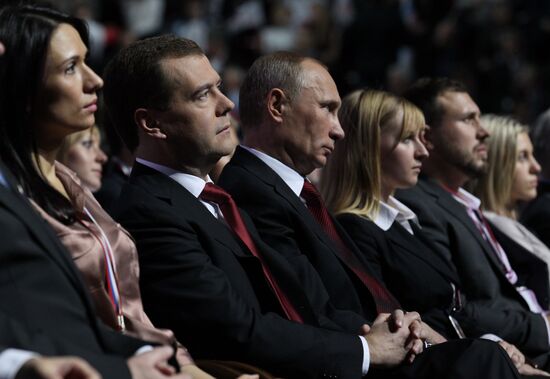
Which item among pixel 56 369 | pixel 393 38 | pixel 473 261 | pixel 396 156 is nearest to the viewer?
pixel 56 369

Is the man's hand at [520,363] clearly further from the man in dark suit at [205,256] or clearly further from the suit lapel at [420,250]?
the man in dark suit at [205,256]

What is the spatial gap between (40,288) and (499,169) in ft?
12.8

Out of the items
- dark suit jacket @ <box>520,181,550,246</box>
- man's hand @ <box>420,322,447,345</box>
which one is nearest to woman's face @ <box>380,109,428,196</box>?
man's hand @ <box>420,322,447,345</box>

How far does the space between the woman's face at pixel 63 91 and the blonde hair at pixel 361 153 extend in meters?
1.86

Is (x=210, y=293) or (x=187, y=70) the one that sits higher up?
(x=187, y=70)

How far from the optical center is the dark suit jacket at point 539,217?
21.7 feet

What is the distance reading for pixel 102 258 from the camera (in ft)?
10.9

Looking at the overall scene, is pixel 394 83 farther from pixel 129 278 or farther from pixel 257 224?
pixel 129 278

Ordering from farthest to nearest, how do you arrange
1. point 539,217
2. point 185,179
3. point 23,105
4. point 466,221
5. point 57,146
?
point 539,217 < point 466,221 < point 185,179 < point 57,146 < point 23,105

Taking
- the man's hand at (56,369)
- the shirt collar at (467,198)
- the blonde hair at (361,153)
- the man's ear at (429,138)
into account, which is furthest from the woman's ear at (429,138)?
the man's hand at (56,369)

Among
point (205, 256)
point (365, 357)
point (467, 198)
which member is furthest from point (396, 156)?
point (205, 256)

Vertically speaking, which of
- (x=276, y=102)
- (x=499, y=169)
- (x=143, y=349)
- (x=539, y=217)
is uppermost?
(x=276, y=102)

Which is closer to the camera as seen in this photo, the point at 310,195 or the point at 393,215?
the point at 310,195

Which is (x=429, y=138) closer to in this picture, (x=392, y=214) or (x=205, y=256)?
(x=392, y=214)
